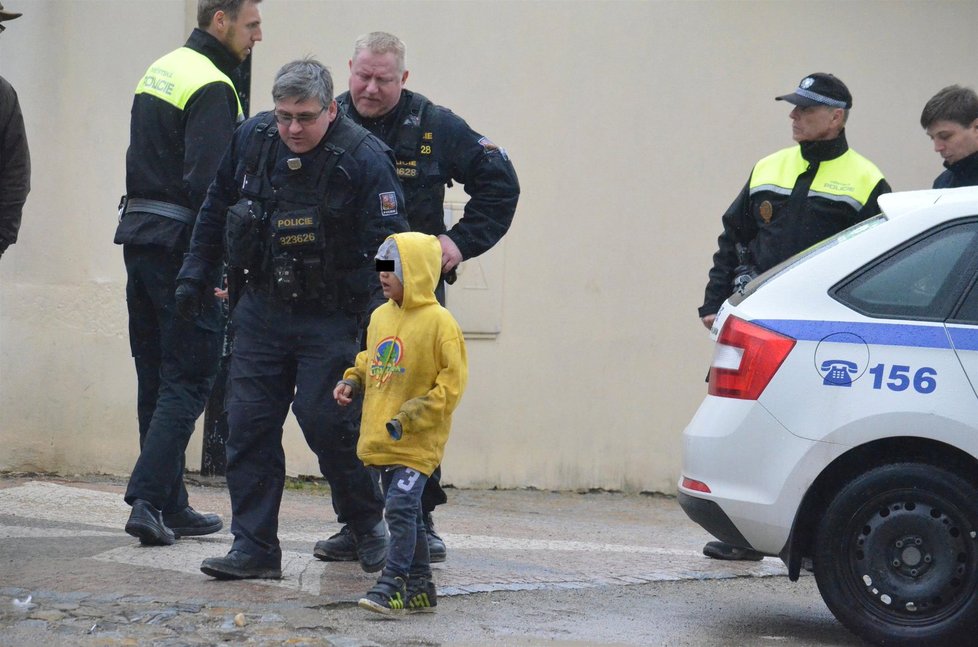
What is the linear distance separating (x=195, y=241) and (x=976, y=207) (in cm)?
292

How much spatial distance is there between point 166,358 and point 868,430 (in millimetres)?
2900

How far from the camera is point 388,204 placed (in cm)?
532

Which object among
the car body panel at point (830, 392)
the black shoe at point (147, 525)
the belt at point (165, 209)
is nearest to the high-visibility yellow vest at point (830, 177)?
the car body panel at point (830, 392)

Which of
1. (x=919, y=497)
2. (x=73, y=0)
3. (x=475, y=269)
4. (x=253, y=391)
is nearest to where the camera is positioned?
(x=919, y=497)

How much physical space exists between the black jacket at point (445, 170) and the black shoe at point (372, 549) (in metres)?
1.29

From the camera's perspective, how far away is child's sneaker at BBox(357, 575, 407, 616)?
480 centimetres

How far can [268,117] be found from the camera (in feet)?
17.9

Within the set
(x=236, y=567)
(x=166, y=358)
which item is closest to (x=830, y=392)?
(x=236, y=567)

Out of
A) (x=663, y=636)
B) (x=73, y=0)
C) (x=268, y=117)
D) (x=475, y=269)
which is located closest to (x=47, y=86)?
(x=73, y=0)

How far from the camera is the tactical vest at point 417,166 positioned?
599cm

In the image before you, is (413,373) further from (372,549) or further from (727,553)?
(727,553)

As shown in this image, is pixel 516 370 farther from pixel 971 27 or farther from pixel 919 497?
pixel 919 497

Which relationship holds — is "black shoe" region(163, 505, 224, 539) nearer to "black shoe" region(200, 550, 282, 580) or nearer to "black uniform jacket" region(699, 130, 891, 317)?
"black shoe" region(200, 550, 282, 580)

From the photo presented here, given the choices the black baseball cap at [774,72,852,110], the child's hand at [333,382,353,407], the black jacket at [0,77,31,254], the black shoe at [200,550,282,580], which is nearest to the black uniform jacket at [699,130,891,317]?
Result: the black baseball cap at [774,72,852,110]
